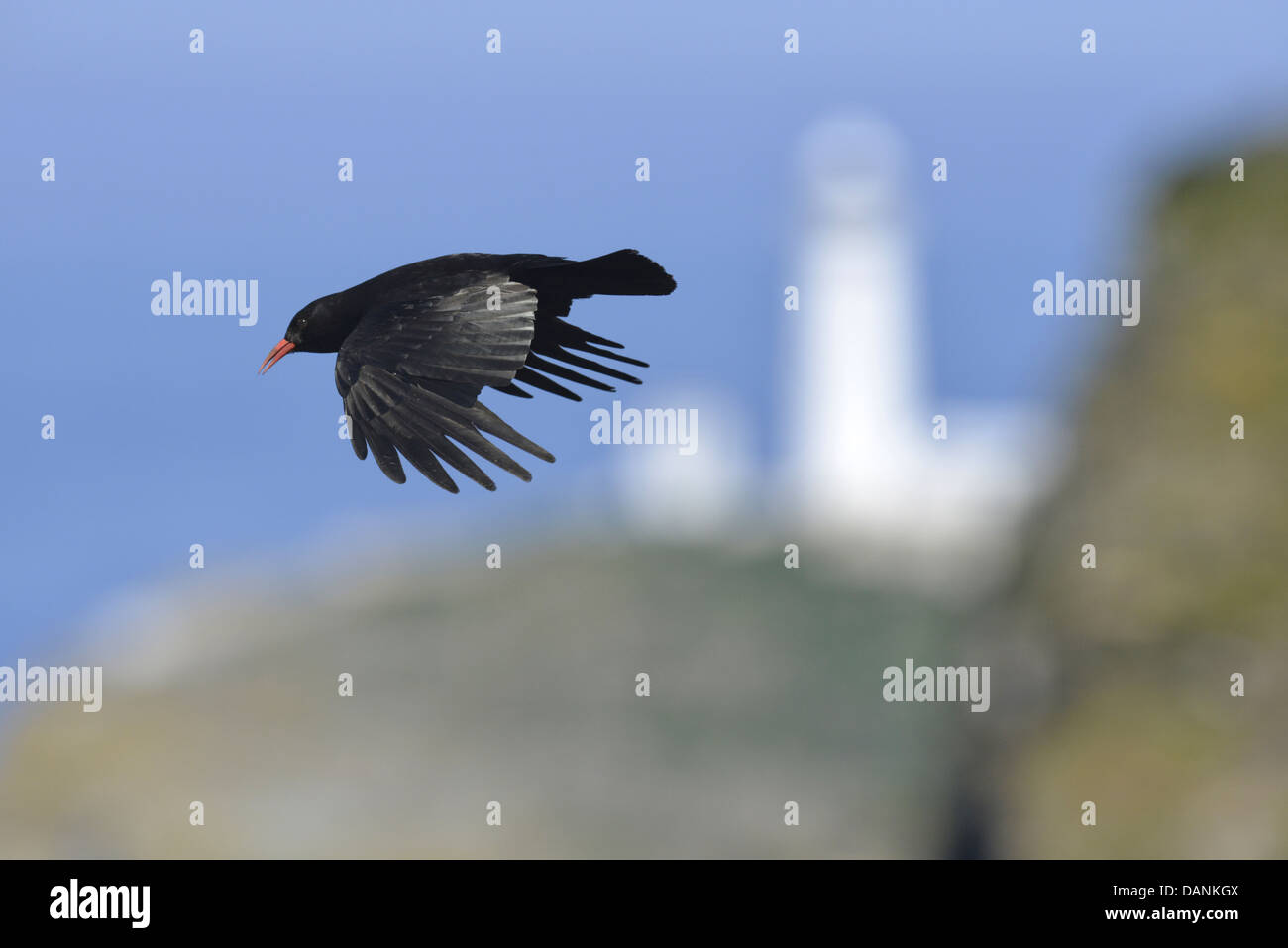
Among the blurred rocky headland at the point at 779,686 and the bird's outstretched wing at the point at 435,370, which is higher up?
the bird's outstretched wing at the point at 435,370

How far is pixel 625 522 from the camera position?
4520 inches

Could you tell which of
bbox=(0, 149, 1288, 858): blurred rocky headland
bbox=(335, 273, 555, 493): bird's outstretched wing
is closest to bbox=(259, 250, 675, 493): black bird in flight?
bbox=(335, 273, 555, 493): bird's outstretched wing

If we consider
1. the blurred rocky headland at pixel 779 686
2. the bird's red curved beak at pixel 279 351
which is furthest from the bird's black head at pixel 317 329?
the blurred rocky headland at pixel 779 686

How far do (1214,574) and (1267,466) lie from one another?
205 cm

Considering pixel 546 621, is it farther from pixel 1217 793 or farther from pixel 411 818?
pixel 1217 793

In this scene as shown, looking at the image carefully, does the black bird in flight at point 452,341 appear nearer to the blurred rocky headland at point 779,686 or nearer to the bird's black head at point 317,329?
the bird's black head at point 317,329

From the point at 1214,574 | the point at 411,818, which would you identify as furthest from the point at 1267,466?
the point at 411,818

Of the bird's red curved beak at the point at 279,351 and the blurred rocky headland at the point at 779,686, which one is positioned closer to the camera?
the bird's red curved beak at the point at 279,351

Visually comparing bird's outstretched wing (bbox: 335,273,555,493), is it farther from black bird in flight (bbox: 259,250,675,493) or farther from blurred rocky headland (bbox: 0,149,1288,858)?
blurred rocky headland (bbox: 0,149,1288,858)

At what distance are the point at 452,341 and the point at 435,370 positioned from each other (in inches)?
7.6

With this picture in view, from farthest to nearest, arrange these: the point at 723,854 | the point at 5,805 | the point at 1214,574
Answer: the point at 5,805
the point at 723,854
the point at 1214,574

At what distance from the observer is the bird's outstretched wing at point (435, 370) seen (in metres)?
6.83
